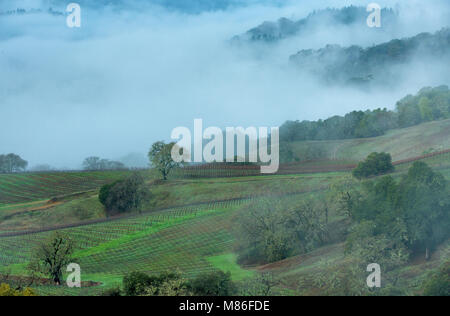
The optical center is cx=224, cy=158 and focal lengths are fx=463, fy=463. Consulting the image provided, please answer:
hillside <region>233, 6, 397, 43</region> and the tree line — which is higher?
hillside <region>233, 6, 397, 43</region>

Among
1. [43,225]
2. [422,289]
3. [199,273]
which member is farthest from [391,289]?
[43,225]

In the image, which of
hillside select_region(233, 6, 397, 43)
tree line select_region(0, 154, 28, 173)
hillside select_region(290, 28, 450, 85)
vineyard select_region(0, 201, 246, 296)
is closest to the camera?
vineyard select_region(0, 201, 246, 296)

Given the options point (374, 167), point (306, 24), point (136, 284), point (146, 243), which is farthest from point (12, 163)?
point (374, 167)

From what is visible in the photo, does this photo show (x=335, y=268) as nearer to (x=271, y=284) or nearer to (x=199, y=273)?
(x=271, y=284)

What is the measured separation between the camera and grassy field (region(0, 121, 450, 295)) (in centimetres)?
1600

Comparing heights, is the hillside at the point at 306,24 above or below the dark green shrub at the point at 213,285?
above

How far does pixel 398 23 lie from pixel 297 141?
10487 mm

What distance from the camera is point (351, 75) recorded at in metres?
27.0

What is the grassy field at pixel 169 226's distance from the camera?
16.0 metres

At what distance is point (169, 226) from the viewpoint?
63.6ft

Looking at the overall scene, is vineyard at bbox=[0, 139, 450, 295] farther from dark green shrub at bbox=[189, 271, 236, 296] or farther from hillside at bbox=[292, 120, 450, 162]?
dark green shrub at bbox=[189, 271, 236, 296]

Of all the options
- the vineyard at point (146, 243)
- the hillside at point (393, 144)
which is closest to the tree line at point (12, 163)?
the vineyard at point (146, 243)

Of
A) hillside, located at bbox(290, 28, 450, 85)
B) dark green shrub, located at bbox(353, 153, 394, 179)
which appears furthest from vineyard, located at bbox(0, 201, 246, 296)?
hillside, located at bbox(290, 28, 450, 85)

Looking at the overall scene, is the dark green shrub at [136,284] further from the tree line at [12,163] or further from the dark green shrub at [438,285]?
the tree line at [12,163]
